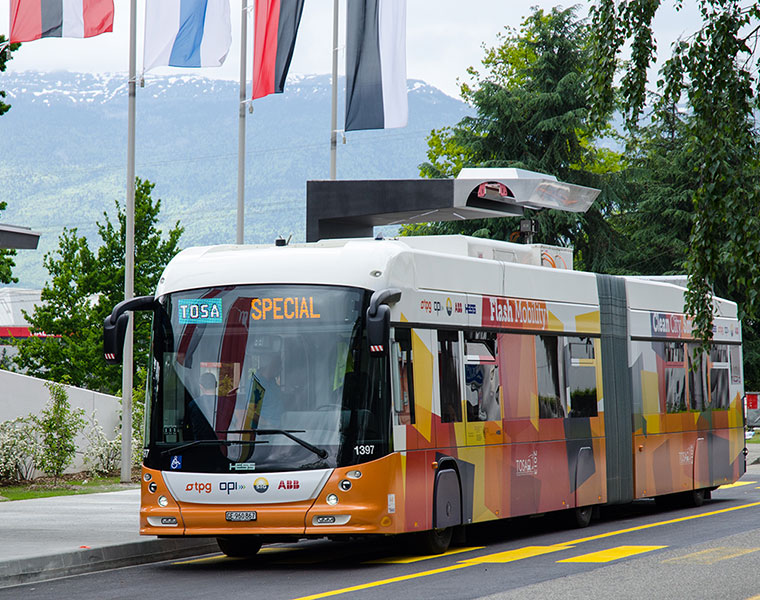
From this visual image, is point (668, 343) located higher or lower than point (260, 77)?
lower

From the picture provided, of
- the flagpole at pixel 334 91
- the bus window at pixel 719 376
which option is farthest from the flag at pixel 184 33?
the bus window at pixel 719 376

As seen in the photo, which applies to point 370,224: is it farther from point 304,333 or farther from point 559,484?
point 304,333

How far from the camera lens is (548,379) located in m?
16.2

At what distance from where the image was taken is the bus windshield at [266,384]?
12523mm

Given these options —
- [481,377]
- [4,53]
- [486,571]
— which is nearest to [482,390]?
[481,377]

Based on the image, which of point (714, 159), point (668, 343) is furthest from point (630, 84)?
point (668, 343)

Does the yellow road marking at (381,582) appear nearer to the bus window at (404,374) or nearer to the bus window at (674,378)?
the bus window at (404,374)

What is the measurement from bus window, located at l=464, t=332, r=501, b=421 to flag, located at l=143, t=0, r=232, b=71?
10.0m

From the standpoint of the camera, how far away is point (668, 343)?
781 inches

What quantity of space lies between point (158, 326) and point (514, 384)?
4.33m

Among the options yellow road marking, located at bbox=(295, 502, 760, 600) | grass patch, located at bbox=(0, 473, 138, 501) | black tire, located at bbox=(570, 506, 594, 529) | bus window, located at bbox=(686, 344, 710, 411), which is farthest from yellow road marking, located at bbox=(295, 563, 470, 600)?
grass patch, located at bbox=(0, 473, 138, 501)

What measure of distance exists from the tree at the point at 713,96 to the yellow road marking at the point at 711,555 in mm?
2358

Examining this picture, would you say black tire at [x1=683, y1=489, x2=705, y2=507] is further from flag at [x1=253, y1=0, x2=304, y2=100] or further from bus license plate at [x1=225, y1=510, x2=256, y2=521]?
bus license plate at [x1=225, y1=510, x2=256, y2=521]

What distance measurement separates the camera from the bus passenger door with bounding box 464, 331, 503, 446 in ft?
47.2
